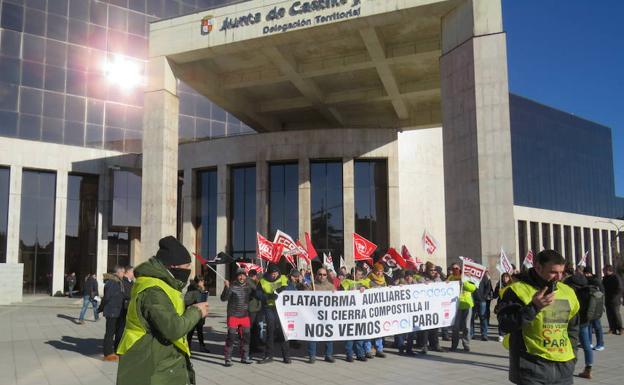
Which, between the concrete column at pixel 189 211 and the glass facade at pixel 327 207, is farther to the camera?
the concrete column at pixel 189 211

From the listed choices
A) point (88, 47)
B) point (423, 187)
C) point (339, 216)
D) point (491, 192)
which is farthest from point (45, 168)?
point (491, 192)

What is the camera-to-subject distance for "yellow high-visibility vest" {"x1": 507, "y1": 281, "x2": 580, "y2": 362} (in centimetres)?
411

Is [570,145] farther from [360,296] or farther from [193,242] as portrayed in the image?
[360,296]

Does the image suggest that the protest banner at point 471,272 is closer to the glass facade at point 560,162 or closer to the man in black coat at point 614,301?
the man in black coat at point 614,301

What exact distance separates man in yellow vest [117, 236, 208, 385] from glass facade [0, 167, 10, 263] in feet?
118

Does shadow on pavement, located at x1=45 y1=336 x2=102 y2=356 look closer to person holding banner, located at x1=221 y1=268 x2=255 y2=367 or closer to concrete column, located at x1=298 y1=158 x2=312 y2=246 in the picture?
person holding banner, located at x1=221 y1=268 x2=255 y2=367

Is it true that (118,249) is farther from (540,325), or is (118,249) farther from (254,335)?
(540,325)

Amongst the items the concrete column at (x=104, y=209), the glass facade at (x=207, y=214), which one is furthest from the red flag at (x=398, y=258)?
the concrete column at (x=104, y=209)

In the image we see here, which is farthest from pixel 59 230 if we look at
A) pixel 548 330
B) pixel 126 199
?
pixel 548 330

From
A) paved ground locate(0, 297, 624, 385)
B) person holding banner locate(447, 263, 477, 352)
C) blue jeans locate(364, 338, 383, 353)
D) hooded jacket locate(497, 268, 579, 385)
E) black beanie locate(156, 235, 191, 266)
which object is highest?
black beanie locate(156, 235, 191, 266)

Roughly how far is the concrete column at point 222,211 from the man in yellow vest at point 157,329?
96.2ft

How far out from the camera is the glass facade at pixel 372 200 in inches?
1256

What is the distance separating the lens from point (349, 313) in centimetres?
1075

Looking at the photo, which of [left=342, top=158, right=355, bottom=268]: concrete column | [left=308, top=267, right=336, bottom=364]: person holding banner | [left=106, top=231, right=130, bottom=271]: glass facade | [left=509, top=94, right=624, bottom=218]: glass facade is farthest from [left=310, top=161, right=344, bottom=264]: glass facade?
[left=509, top=94, right=624, bottom=218]: glass facade
